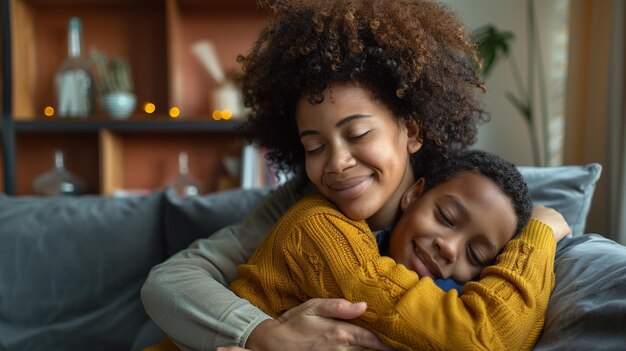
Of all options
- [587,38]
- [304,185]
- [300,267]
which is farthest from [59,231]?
[587,38]

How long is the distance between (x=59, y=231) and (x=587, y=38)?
2.32m

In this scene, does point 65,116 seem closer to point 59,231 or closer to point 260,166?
point 260,166

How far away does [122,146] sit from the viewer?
3.39 meters

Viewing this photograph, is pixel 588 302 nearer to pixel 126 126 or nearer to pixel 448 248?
pixel 448 248

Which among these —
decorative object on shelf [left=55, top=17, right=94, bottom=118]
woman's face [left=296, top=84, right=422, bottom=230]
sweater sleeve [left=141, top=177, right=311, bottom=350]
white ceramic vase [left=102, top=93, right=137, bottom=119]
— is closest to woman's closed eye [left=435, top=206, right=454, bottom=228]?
woman's face [left=296, top=84, right=422, bottom=230]

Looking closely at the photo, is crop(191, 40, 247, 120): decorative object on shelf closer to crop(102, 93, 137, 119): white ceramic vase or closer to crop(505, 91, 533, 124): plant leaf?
crop(102, 93, 137, 119): white ceramic vase

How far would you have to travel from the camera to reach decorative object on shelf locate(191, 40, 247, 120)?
10.4 ft

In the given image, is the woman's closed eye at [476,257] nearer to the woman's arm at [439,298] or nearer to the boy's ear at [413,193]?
the woman's arm at [439,298]

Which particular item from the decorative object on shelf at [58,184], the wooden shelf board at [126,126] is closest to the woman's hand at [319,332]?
the wooden shelf board at [126,126]

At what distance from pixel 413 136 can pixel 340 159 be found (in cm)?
22

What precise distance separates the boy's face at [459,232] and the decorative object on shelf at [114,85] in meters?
2.36

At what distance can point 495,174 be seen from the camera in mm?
1138

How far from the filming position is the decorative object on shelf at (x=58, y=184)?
3.16 meters

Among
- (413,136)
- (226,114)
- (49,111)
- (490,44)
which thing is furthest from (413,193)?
(49,111)
